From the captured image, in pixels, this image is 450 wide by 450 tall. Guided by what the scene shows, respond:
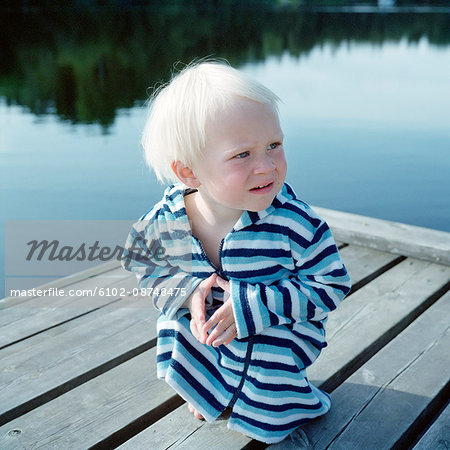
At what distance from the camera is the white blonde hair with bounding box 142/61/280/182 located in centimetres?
147

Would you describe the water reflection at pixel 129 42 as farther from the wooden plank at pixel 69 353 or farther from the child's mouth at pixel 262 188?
the child's mouth at pixel 262 188

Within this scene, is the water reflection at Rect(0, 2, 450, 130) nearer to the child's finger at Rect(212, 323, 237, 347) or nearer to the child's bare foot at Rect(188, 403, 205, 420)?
the child's bare foot at Rect(188, 403, 205, 420)

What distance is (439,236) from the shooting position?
281 cm

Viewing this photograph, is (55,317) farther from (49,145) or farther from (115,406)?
(49,145)

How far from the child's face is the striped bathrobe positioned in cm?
7

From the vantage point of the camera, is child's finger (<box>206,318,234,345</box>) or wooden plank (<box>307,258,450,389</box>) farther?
wooden plank (<box>307,258,450,389</box>)

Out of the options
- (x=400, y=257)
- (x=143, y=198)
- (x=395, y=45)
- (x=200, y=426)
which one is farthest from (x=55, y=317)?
(x=395, y=45)

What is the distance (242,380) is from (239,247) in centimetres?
34

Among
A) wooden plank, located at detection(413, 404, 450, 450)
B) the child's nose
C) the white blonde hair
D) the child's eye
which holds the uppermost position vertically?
the white blonde hair

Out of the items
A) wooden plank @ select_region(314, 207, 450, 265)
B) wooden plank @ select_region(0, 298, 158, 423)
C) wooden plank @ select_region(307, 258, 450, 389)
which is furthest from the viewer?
wooden plank @ select_region(314, 207, 450, 265)

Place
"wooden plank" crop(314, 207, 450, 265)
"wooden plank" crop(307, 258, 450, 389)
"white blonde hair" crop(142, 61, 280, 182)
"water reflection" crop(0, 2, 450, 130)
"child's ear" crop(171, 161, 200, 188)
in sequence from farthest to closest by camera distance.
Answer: "water reflection" crop(0, 2, 450, 130)
"wooden plank" crop(314, 207, 450, 265)
"wooden plank" crop(307, 258, 450, 389)
"child's ear" crop(171, 161, 200, 188)
"white blonde hair" crop(142, 61, 280, 182)

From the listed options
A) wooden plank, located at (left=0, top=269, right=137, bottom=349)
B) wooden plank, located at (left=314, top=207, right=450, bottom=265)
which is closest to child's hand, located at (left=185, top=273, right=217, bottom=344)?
wooden plank, located at (left=0, top=269, right=137, bottom=349)

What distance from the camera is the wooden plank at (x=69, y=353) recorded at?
73.4 inches

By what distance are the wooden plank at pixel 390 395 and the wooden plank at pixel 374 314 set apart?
0.04 meters
